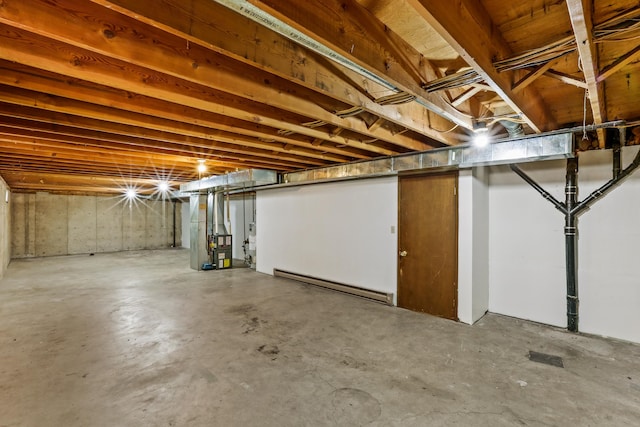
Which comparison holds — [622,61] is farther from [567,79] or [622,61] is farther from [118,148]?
[118,148]

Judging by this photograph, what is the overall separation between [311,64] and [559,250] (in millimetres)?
3365

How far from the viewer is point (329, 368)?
2477mm

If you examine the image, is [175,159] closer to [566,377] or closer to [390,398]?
[390,398]

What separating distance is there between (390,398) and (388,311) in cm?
190

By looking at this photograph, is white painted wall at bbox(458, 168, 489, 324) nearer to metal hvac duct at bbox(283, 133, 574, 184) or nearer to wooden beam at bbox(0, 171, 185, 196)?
metal hvac duct at bbox(283, 133, 574, 184)

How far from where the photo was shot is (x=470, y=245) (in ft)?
11.4

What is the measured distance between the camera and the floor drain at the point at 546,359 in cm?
256

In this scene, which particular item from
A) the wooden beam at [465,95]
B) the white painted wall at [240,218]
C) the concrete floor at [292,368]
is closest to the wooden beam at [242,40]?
the wooden beam at [465,95]

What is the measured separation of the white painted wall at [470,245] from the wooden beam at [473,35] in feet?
5.26

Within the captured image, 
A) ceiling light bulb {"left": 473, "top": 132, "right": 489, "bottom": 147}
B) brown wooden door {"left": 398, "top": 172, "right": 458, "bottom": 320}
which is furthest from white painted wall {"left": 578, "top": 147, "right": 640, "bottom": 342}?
brown wooden door {"left": 398, "top": 172, "right": 458, "bottom": 320}

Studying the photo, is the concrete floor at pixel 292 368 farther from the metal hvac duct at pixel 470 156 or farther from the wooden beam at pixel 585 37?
the wooden beam at pixel 585 37

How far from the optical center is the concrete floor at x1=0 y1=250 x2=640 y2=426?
1.92 meters

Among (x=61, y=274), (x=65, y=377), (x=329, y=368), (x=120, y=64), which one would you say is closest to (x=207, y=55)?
(x=120, y=64)

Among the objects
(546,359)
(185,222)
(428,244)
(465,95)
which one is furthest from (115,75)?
(185,222)
